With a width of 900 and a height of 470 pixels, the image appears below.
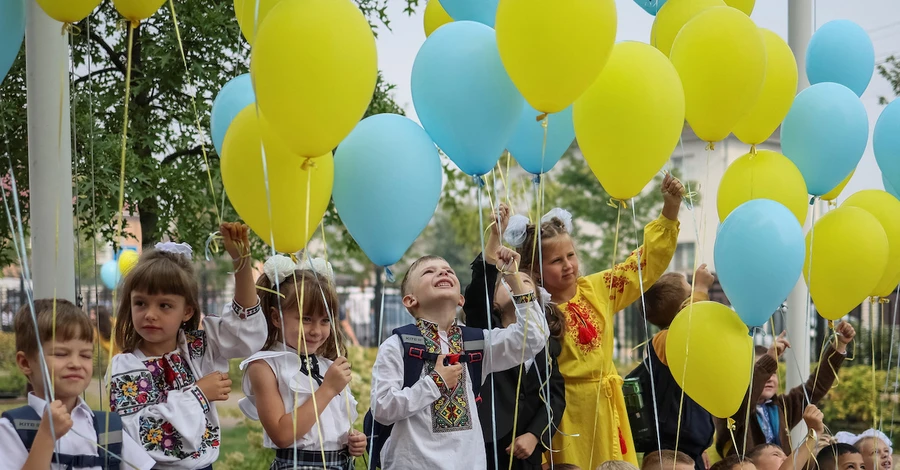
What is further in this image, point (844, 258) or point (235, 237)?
point (844, 258)

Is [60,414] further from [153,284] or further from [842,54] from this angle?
[842,54]

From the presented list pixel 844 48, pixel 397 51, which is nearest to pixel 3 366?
pixel 397 51

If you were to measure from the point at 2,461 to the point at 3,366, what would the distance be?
7.02 m

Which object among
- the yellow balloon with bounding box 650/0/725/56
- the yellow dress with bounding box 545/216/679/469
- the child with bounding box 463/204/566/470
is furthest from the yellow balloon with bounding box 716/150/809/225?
the child with bounding box 463/204/566/470

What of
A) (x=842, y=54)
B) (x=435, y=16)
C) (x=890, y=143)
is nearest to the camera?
(x=435, y=16)

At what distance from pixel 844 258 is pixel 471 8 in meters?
1.49

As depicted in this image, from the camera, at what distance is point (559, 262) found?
3.26 m

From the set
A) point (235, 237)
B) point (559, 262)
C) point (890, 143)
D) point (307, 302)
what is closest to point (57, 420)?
point (235, 237)

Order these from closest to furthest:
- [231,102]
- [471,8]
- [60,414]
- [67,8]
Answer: [60,414], [67,8], [231,102], [471,8]

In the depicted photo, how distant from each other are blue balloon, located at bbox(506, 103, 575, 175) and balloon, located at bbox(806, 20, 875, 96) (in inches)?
50.1

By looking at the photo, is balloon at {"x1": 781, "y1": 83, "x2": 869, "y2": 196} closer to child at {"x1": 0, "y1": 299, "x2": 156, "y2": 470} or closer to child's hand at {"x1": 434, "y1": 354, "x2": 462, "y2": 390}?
child's hand at {"x1": 434, "y1": 354, "x2": 462, "y2": 390}

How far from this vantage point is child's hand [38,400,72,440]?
2010 mm

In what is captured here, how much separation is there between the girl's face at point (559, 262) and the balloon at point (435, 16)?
0.85 metres

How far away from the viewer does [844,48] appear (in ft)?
12.0
